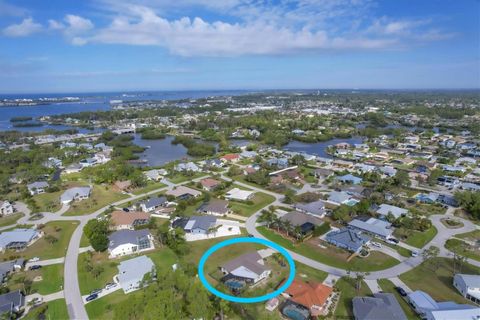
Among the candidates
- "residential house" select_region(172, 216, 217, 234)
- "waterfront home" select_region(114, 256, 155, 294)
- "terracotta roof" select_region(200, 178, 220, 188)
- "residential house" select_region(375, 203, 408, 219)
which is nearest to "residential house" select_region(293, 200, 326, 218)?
"residential house" select_region(375, 203, 408, 219)

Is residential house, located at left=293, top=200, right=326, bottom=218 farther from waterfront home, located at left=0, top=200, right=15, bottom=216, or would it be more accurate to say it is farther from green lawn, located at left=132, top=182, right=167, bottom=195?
waterfront home, located at left=0, top=200, right=15, bottom=216

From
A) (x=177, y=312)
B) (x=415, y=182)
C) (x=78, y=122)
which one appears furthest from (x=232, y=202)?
(x=78, y=122)

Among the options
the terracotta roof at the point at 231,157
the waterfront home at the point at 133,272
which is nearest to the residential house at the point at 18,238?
the waterfront home at the point at 133,272

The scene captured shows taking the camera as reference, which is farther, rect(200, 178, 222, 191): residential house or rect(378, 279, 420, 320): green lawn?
rect(200, 178, 222, 191): residential house

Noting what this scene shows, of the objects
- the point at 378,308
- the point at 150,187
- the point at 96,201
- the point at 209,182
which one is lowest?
the point at 96,201

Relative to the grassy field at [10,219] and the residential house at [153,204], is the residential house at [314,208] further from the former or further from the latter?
the grassy field at [10,219]

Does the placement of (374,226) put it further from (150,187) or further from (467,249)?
(150,187)

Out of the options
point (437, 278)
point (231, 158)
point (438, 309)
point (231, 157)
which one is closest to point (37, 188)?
point (231, 158)

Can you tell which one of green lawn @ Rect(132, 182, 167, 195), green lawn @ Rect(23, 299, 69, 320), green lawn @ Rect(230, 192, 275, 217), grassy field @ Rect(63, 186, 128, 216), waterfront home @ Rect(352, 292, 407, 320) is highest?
waterfront home @ Rect(352, 292, 407, 320)
